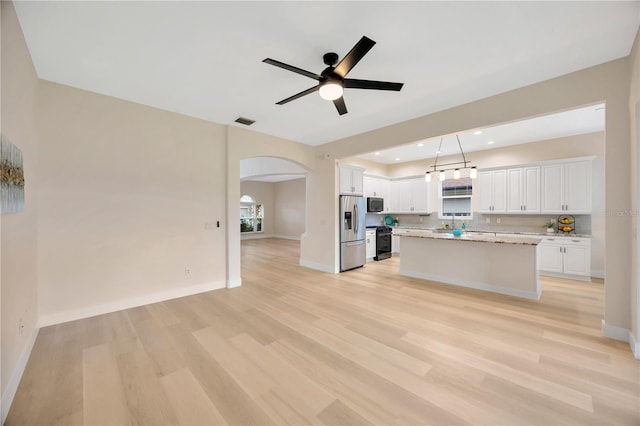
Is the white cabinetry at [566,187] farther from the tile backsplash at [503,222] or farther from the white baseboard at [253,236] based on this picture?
the white baseboard at [253,236]

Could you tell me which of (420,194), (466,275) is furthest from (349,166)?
(466,275)

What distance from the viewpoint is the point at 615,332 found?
2.70 meters

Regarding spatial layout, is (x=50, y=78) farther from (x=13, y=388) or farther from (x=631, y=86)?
(x=631, y=86)

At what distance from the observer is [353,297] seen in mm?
4070

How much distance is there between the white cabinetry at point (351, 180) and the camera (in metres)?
5.95

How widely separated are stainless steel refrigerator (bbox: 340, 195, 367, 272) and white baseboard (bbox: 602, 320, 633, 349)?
4020mm

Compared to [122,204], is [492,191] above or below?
Answer: above

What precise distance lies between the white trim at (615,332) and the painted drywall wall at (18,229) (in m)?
5.39

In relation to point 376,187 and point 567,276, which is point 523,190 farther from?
point 376,187

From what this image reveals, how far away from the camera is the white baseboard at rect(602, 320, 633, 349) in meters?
2.64

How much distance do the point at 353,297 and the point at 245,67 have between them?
3.55m

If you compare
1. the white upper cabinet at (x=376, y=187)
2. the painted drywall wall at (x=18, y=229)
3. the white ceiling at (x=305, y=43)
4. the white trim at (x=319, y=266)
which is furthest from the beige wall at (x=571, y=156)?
the painted drywall wall at (x=18, y=229)

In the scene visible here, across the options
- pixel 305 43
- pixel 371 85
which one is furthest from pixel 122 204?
pixel 371 85

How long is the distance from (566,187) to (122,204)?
8314 millimetres
